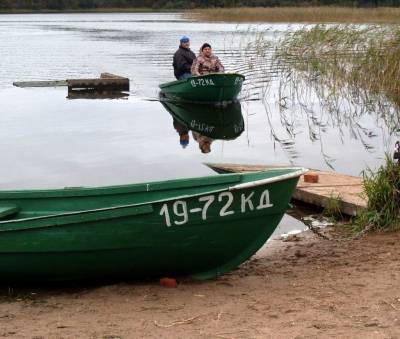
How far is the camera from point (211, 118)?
656 inches

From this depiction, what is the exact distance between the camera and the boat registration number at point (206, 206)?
5.79 m

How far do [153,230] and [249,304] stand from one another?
38.4 inches

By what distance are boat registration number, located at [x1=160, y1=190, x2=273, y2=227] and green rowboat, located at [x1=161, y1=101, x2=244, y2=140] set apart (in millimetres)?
8652

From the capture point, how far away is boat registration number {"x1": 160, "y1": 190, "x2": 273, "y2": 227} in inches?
228

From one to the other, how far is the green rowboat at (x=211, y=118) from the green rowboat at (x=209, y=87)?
21cm

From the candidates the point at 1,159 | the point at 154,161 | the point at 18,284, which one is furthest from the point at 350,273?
the point at 1,159

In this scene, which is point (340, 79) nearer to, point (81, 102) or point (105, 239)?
point (81, 102)

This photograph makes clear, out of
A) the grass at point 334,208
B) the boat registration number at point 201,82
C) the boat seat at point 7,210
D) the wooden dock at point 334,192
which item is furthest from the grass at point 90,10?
the boat seat at point 7,210

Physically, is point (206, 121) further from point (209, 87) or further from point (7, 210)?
point (7, 210)

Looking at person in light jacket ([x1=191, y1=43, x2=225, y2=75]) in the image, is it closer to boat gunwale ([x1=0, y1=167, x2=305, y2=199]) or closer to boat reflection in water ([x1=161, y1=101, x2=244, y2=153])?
boat reflection in water ([x1=161, y1=101, x2=244, y2=153])

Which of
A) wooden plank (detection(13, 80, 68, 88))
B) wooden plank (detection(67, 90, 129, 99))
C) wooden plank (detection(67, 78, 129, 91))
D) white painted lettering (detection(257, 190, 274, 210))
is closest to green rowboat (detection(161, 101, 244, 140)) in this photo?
wooden plank (detection(67, 90, 129, 99))

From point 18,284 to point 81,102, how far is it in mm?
13971

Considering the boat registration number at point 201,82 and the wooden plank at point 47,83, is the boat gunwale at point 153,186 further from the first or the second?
the wooden plank at point 47,83

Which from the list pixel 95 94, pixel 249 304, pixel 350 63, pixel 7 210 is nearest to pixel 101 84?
pixel 95 94
